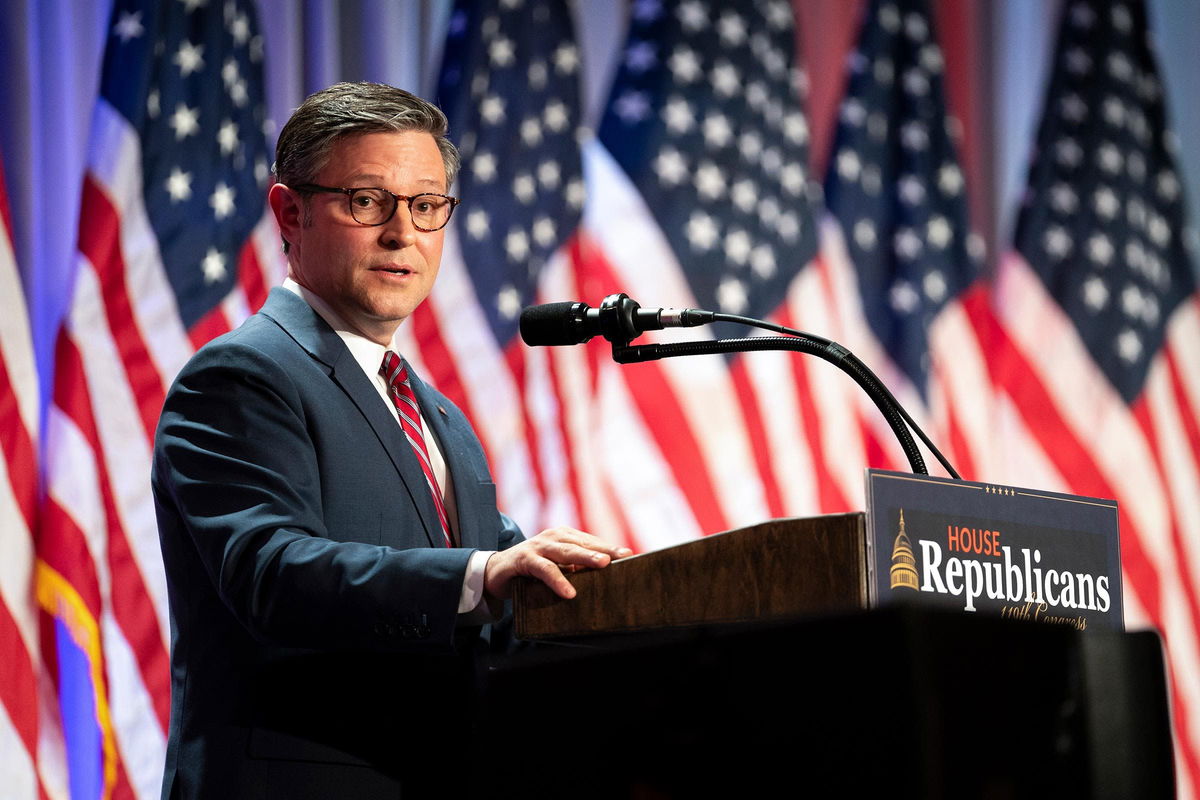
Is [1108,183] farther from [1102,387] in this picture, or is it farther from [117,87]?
[117,87]

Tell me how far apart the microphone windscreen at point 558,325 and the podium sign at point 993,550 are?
0.59 m

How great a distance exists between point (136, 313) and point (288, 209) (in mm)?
1505

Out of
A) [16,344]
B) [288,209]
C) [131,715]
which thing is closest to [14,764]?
[131,715]

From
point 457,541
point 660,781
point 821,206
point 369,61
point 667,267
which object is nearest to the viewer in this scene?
point 660,781

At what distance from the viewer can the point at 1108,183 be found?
16.7 feet

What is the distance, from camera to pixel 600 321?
179cm

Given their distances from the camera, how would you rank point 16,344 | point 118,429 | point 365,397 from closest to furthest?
point 365,397, point 16,344, point 118,429

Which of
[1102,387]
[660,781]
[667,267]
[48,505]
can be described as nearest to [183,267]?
[48,505]

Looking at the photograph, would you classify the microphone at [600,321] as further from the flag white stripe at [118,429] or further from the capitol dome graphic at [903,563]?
the flag white stripe at [118,429]

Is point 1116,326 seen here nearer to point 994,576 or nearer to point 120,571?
point 120,571

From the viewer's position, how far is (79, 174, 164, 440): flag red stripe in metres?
3.41

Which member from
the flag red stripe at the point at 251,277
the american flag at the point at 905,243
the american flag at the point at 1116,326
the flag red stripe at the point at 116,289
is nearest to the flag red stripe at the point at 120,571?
the flag red stripe at the point at 116,289

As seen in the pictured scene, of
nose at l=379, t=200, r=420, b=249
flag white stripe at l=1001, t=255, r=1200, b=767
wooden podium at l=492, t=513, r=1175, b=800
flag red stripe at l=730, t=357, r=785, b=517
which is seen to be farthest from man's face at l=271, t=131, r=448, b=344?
flag white stripe at l=1001, t=255, r=1200, b=767

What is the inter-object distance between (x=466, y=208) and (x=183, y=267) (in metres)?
0.95
